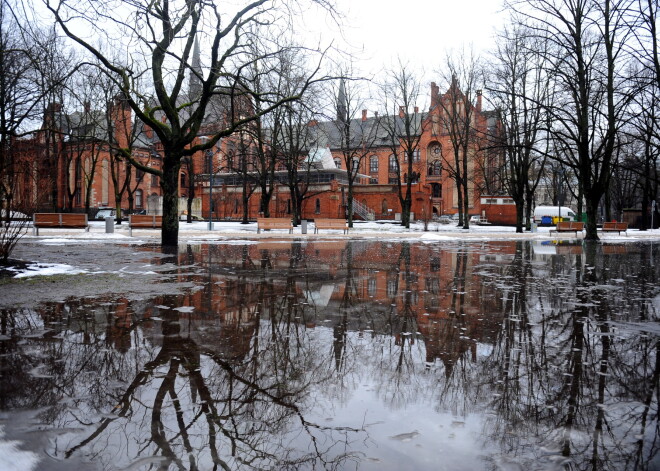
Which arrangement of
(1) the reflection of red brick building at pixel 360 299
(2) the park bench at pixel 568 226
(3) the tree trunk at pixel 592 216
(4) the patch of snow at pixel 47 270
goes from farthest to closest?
(2) the park bench at pixel 568 226, (3) the tree trunk at pixel 592 216, (4) the patch of snow at pixel 47 270, (1) the reflection of red brick building at pixel 360 299

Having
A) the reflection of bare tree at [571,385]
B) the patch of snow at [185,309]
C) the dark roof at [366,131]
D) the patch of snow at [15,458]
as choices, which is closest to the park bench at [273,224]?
the dark roof at [366,131]

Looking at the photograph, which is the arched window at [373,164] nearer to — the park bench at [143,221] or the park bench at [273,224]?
the park bench at [273,224]

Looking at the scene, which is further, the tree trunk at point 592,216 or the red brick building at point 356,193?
the red brick building at point 356,193

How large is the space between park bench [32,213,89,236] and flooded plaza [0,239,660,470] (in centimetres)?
1731

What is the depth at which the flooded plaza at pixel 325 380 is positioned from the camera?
269 cm

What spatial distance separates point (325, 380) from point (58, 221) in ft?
78.0

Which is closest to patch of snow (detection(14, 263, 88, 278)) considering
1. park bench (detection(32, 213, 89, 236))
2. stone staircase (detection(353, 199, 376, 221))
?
park bench (detection(32, 213, 89, 236))

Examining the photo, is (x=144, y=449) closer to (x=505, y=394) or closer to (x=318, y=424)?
(x=318, y=424)

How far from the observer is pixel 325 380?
3.77 metres

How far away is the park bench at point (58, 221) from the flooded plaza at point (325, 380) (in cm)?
1731

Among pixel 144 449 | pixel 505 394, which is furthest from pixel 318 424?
pixel 505 394

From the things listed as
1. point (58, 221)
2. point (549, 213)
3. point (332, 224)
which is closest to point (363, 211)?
point (549, 213)

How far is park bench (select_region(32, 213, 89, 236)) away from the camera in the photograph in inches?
892

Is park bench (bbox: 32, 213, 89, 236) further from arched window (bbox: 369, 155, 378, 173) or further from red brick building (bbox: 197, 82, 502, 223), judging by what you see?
arched window (bbox: 369, 155, 378, 173)
